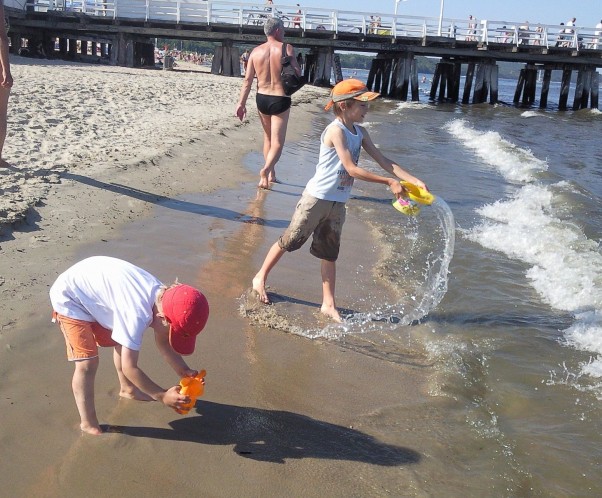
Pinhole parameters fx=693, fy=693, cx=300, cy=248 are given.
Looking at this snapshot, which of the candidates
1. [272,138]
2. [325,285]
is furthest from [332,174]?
[272,138]

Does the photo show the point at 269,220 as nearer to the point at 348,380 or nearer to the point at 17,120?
the point at 348,380

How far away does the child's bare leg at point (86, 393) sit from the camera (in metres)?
3.02

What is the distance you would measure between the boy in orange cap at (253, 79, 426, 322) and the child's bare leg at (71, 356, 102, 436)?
75.9 inches

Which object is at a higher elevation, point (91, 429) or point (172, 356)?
point (172, 356)

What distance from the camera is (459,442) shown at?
342 cm

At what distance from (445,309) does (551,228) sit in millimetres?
3470

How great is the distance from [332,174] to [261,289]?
0.98 m

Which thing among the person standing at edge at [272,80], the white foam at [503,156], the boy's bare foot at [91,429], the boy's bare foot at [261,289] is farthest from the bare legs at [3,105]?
the white foam at [503,156]

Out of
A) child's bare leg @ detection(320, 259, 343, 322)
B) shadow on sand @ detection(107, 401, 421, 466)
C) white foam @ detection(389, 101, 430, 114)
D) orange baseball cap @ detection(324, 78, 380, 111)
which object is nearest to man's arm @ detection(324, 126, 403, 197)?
orange baseball cap @ detection(324, 78, 380, 111)

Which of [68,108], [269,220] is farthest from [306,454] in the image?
[68,108]

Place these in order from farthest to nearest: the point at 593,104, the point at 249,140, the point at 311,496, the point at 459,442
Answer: the point at 593,104, the point at 249,140, the point at 459,442, the point at 311,496

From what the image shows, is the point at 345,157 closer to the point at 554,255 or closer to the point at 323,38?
the point at 554,255

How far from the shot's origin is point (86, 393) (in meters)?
3.04

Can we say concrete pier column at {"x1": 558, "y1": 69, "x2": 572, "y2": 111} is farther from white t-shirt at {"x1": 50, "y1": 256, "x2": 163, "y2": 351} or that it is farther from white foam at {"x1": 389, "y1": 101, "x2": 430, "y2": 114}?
white t-shirt at {"x1": 50, "y1": 256, "x2": 163, "y2": 351}
